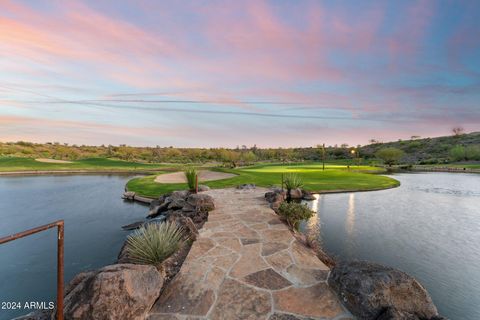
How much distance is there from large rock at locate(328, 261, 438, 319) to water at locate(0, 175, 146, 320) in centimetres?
600

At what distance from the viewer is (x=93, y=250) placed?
268 inches

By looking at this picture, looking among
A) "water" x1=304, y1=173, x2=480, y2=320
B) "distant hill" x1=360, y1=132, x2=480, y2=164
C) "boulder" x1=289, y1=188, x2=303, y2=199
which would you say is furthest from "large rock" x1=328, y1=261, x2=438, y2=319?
"distant hill" x1=360, y1=132, x2=480, y2=164

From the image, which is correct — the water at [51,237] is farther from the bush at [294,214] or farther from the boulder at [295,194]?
the boulder at [295,194]

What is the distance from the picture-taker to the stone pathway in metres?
2.74

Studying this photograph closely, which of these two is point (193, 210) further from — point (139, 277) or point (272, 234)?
point (139, 277)

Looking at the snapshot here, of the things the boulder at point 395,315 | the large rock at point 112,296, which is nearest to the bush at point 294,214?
the boulder at point 395,315

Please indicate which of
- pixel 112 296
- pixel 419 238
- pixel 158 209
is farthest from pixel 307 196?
pixel 112 296

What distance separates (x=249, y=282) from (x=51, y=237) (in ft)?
27.9

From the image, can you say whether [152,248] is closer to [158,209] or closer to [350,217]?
[158,209]

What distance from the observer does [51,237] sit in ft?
25.5

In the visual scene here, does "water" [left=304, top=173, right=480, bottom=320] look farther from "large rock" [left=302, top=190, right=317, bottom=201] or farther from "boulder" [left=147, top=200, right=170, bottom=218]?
"boulder" [left=147, top=200, right=170, bottom=218]

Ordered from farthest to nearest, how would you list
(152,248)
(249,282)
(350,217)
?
1. (350,217)
2. (152,248)
3. (249,282)

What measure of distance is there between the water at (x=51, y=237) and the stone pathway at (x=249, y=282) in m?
3.60

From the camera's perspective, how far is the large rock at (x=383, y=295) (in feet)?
8.18
